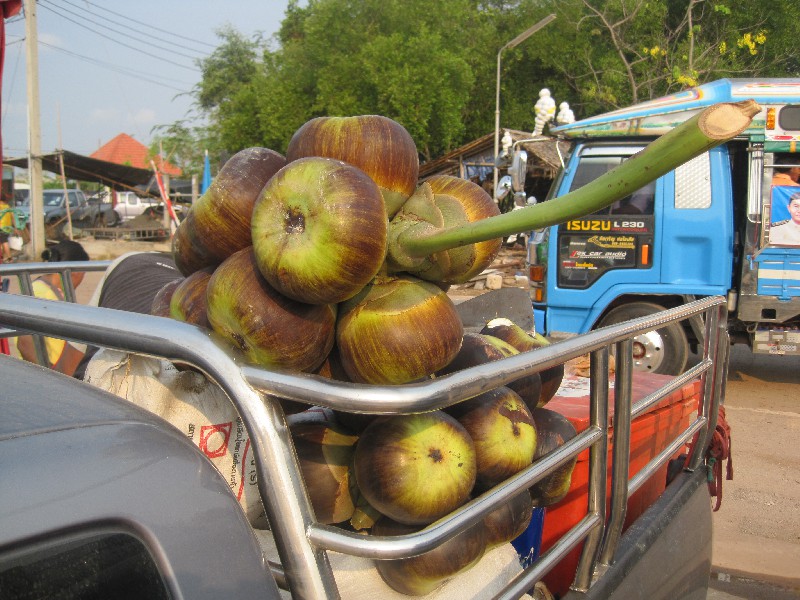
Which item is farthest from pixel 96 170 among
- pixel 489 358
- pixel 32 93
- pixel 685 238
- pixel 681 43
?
pixel 489 358

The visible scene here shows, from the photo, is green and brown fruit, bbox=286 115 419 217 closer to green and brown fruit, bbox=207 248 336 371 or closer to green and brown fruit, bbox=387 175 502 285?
green and brown fruit, bbox=387 175 502 285

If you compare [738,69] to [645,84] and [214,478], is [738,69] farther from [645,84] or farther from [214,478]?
[214,478]

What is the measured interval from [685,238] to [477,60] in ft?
75.4

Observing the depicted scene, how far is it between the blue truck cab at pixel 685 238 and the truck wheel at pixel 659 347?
1 cm

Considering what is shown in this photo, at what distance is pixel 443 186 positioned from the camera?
1641 mm

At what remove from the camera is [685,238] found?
271 inches

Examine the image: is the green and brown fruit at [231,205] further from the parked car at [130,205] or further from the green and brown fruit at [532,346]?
the parked car at [130,205]

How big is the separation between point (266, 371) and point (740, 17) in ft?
74.6

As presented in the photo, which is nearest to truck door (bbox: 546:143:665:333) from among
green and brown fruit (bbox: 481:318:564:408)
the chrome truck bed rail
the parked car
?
green and brown fruit (bbox: 481:318:564:408)

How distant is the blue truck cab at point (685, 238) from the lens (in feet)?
Result: 21.8

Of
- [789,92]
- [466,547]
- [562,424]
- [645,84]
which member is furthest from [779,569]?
[645,84]

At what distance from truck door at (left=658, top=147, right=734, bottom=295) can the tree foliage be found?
1193 cm

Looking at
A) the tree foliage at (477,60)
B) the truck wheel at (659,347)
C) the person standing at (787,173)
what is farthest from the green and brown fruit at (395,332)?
the tree foliage at (477,60)

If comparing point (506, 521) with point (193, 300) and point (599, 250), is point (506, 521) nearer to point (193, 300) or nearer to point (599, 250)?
point (193, 300)
